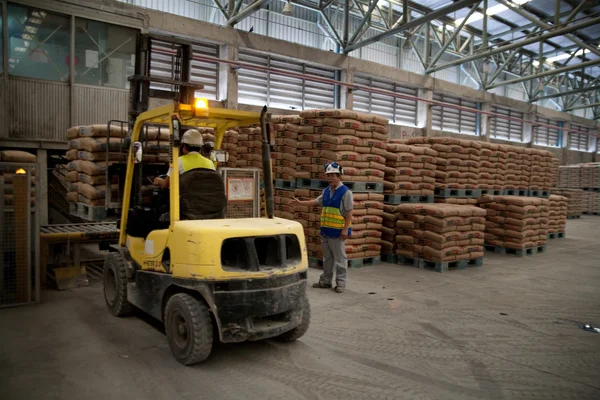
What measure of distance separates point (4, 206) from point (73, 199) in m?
1.74

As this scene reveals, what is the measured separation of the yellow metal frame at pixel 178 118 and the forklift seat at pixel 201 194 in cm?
16

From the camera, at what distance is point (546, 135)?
28.8m

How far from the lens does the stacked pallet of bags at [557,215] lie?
44.3 feet

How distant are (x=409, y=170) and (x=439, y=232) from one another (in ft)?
5.57

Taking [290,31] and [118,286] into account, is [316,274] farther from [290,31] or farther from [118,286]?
[290,31]

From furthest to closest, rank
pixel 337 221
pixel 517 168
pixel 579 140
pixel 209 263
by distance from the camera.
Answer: pixel 579 140 < pixel 517 168 < pixel 337 221 < pixel 209 263

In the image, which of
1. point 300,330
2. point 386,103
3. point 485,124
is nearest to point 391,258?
point 300,330

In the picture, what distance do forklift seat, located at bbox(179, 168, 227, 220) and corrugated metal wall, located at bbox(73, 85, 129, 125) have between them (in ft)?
21.2

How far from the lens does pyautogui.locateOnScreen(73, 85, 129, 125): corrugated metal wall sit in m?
9.68

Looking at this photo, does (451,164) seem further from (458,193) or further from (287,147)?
(287,147)

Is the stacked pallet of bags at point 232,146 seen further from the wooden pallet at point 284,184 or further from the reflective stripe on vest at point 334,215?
the reflective stripe on vest at point 334,215

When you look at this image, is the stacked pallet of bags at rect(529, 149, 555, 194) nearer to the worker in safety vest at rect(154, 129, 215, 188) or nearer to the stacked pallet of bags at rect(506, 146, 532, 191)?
the stacked pallet of bags at rect(506, 146, 532, 191)

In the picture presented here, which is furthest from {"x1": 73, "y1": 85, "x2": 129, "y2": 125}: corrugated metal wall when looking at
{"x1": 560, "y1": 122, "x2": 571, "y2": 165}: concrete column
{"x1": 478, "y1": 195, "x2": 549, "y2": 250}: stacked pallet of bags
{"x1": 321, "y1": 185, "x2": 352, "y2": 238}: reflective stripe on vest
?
{"x1": 560, "y1": 122, "x2": 571, "y2": 165}: concrete column

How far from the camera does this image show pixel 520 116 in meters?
26.5
